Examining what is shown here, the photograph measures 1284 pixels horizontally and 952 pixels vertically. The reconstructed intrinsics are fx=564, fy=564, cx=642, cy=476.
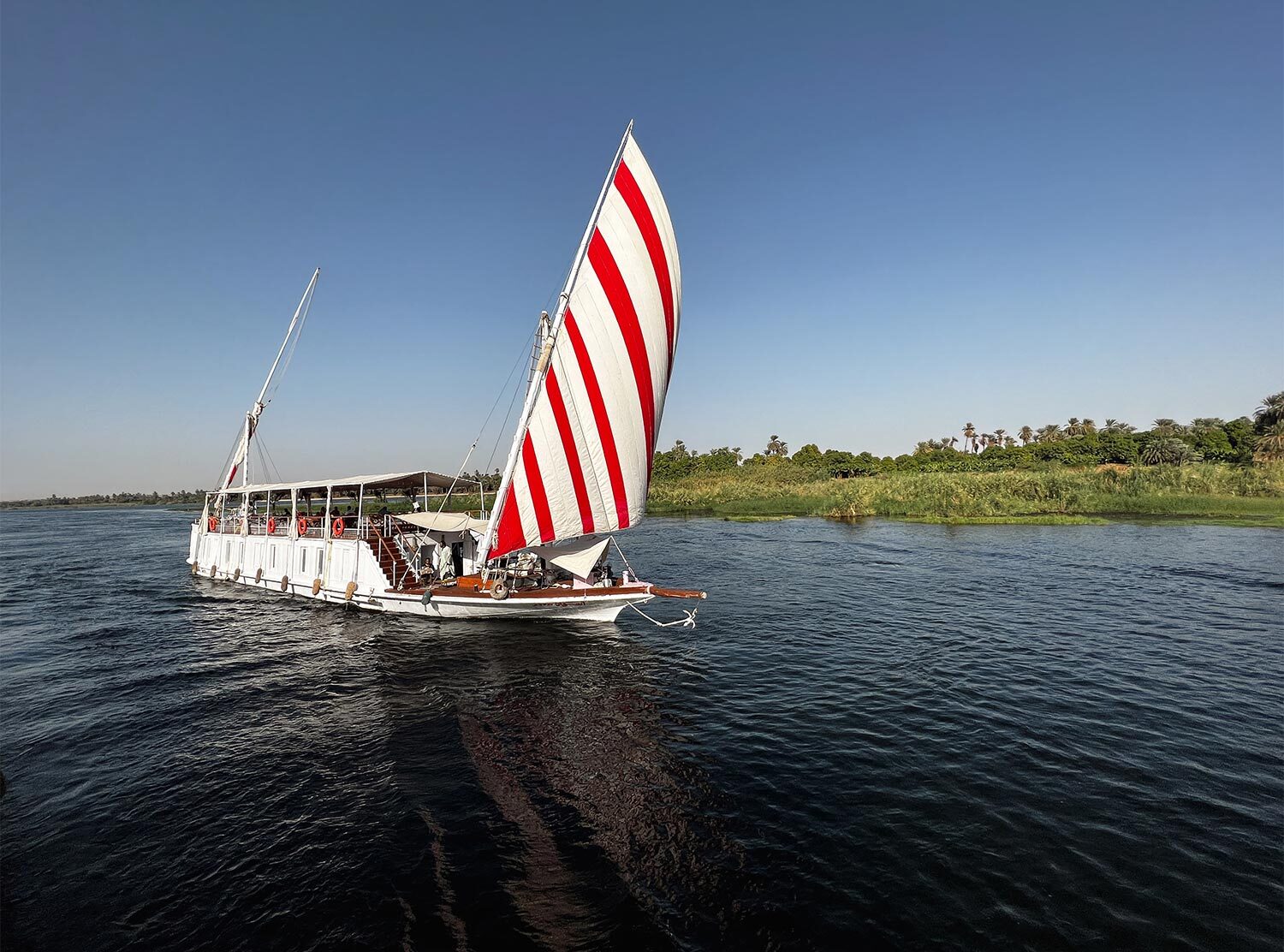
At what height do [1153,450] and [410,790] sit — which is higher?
[1153,450]

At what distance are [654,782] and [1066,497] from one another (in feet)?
238

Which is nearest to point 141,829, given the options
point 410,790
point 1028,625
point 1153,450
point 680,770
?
point 410,790

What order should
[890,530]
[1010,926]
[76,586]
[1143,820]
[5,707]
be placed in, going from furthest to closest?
[890,530] < [76,586] < [5,707] < [1143,820] < [1010,926]

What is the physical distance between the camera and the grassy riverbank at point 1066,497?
60.8m

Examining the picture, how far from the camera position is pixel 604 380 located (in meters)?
22.1

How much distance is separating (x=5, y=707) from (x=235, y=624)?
30.6 feet

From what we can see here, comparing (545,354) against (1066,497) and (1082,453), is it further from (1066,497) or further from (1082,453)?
(1082,453)

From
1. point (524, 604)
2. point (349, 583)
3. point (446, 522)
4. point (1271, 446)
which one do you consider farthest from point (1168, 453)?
point (349, 583)

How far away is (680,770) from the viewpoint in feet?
42.1

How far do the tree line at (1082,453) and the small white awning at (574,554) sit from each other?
72.2 m

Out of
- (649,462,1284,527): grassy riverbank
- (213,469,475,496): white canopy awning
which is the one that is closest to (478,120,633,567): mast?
(213,469,475,496): white canopy awning

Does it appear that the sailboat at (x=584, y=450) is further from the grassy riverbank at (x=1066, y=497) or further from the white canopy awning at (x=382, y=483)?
the grassy riverbank at (x=1066, y=497)

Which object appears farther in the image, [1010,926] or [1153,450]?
[1153,450]

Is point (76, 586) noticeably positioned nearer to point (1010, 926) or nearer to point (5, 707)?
point (5, 707)
